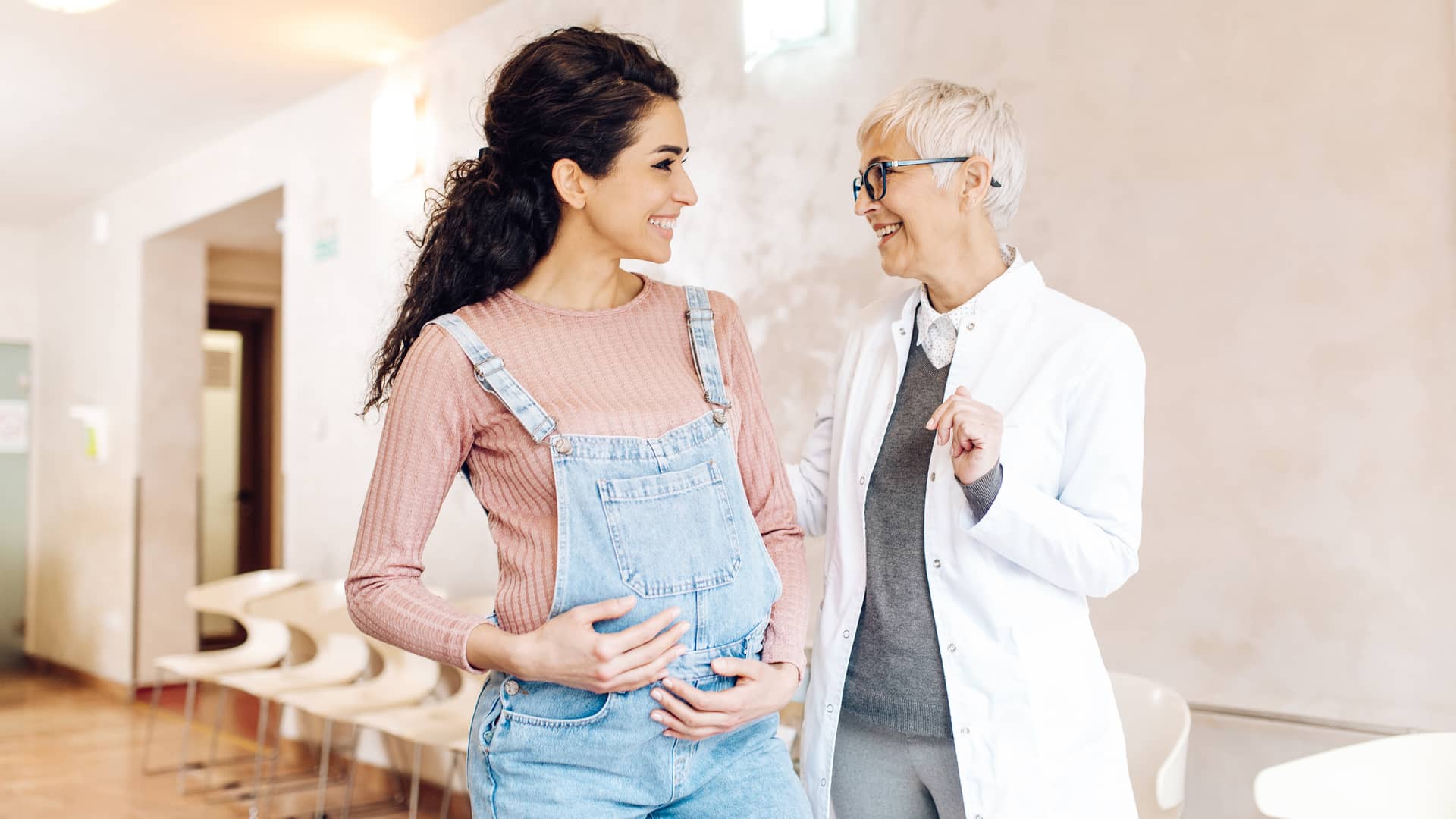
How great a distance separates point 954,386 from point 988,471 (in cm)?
23

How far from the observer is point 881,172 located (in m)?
1.74

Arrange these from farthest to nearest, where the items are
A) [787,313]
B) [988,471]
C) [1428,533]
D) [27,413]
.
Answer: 1. [27,413]
2. [787,313]
3. [1428,533]
4. [988,471]

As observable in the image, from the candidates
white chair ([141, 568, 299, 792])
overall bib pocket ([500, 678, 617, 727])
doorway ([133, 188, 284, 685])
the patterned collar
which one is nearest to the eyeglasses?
the patterned collar

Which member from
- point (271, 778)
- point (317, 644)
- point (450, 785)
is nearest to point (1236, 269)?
point (450, 785)

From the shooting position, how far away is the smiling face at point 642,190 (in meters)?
1.42

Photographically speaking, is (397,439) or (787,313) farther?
(787,313)

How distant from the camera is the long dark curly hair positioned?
1398 millimetres

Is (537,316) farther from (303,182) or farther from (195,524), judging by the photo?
(195,524)

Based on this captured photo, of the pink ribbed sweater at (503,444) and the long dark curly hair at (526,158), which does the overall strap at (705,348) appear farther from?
the long dark curly hair at (526,158)

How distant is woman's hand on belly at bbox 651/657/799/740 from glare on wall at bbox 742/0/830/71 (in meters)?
2.40

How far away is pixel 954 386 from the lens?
5.50 feet

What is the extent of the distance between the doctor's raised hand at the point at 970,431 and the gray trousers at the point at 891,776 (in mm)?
385

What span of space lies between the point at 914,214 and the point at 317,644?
430 cm

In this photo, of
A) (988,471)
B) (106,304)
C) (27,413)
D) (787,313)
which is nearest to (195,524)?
(106,304)
